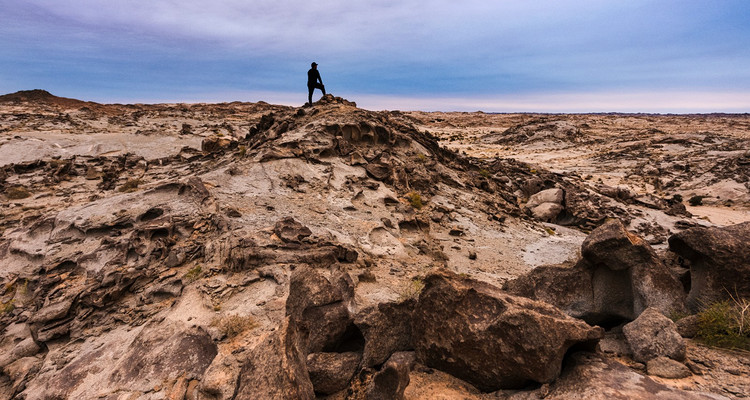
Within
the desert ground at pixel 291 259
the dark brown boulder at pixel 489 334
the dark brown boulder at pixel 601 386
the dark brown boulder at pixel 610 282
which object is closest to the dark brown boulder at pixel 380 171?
the desert ground at pixel 291 259

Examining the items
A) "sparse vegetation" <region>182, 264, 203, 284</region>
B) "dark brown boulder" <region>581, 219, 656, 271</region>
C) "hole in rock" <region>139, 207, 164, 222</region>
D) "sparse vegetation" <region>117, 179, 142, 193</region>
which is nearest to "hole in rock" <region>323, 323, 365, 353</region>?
"sparse vegetation" <region>182, 264, 203, 284</region>

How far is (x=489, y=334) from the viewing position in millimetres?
3123

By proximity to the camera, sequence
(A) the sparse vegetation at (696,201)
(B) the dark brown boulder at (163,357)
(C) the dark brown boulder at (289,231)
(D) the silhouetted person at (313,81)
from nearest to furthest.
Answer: (B) the dark brown boulder at (163,357) < (C) the dark brown boulder at (289,231) < (D) the silhouetted person at (313,81) < (A) the sparse vegetation at (696,201)

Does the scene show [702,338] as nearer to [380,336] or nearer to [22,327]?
[380,336]

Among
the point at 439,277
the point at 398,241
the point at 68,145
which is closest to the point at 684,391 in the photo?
the point at 439,277

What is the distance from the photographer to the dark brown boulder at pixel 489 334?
9.70ft

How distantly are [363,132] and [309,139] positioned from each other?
2004 mm

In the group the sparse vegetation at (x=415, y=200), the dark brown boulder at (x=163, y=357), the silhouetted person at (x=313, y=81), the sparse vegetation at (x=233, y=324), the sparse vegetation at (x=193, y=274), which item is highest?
the silhouetted person at (x=313, y=81)

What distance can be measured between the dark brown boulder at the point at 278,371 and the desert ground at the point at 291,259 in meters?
0.01

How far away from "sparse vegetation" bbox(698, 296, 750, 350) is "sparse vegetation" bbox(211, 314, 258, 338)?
15.8 feet

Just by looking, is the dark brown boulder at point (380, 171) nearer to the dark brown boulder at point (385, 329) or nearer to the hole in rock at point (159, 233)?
the hole in rock at point (159, 233)

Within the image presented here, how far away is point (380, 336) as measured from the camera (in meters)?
3.60

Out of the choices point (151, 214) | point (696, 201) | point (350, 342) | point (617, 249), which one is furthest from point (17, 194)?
point (696, 201)

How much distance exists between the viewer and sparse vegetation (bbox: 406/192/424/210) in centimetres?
1011
